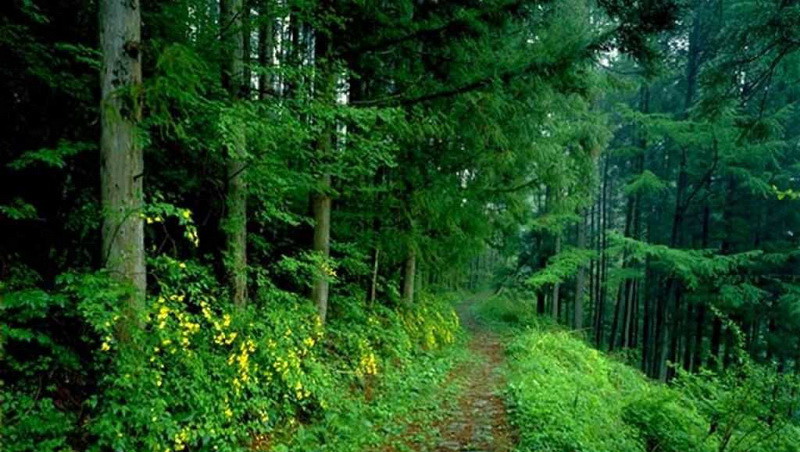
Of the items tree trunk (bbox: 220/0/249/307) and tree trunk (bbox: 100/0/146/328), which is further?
tree trunk (bbox: 220/0/249/307)

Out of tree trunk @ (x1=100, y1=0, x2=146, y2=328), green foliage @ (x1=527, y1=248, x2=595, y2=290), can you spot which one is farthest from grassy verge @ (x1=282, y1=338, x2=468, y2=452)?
green foliage @ (x1=527, y1=248, x2=595, y2=290)

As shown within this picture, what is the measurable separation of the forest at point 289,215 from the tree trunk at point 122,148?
17 millimetres

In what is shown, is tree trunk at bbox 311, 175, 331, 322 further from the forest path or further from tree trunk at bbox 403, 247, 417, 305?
tree trunk at bbox 403, 247, 417, 305

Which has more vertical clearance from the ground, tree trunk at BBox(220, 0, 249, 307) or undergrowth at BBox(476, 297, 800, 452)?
tree trunk at BBox(220, 0, 249, 307)

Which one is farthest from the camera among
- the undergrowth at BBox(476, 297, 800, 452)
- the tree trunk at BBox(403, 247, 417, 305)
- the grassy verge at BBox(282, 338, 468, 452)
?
the tree trunk at BBox(403, 247, 417, 305)

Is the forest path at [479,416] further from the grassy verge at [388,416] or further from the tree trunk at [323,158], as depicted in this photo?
the tree trunk at [323,158]

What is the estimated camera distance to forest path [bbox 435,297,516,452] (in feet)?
17.5

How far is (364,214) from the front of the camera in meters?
8.34

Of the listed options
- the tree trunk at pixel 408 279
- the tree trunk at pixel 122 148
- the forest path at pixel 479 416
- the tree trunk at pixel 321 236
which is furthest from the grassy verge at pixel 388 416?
the tree trunk at pixel 408 279

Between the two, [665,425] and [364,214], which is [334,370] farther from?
[665,425]

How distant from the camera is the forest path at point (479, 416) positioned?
533 cm

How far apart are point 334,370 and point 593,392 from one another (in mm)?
4886

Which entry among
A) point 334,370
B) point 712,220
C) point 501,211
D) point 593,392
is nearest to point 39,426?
point 334,370

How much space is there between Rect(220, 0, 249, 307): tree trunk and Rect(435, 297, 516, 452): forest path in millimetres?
3255
